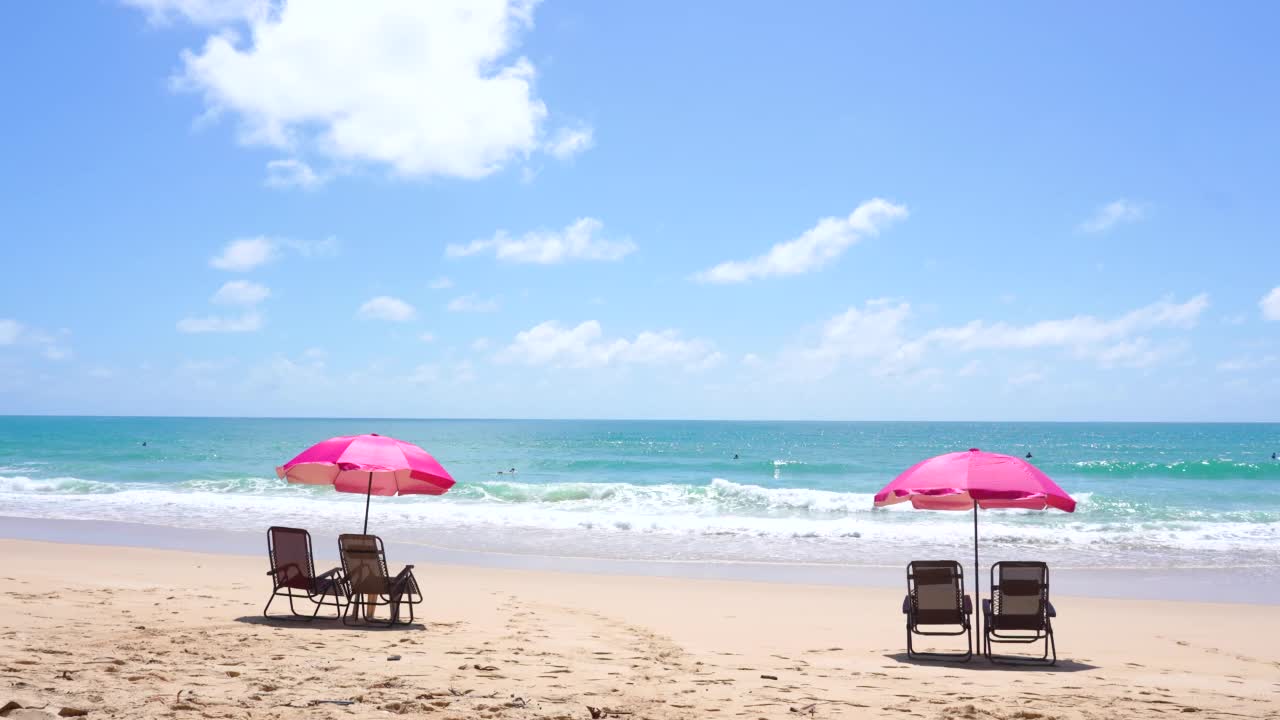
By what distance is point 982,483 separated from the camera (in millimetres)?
7223

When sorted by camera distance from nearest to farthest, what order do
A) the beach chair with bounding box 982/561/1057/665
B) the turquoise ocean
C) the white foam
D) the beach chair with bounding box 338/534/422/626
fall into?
the beach chair with bounding box 982/561/1057/665, the beach chair with bounding box 338/534/422/626, the turquoise ocean, the white foam

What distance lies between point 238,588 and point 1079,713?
9.05 m

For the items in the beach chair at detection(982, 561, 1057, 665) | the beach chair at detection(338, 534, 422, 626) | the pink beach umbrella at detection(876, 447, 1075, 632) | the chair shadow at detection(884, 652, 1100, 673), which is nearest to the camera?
the pink beach umbrella at detection(876, 447, 1075, 632)

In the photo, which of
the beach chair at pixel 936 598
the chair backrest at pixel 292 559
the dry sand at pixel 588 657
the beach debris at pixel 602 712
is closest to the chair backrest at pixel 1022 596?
the beach chair at pixel 936 598

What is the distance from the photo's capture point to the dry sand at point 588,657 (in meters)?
5.45

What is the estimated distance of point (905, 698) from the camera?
594cm

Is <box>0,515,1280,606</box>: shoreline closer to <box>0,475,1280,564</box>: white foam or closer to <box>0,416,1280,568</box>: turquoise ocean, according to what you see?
<box>0,416,1280,568</box>: turquoise ocean

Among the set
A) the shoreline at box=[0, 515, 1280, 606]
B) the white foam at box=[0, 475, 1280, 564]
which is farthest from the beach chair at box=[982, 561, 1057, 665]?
the white foam at box=[0, 475, 1280, 564]

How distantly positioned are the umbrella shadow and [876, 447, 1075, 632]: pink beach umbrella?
14.8 feet

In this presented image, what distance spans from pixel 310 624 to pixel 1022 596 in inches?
249

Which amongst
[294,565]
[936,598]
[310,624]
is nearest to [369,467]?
[294,565]

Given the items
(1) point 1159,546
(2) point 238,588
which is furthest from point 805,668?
(1) point 1159,546

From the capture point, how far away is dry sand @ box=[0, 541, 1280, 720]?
17.9ft

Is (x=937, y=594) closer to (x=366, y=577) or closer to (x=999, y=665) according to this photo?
(x=999, y=665)
